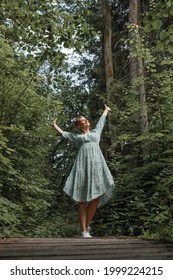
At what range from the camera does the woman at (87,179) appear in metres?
5.40

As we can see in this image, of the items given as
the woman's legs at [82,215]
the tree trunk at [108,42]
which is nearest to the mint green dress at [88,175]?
the woman's legs at [82,215]

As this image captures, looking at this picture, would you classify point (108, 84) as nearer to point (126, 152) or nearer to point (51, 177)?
point (126, 152)

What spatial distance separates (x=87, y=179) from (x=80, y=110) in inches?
392

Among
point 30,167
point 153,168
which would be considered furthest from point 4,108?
point 153,168

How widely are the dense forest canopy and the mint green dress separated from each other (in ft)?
2.72

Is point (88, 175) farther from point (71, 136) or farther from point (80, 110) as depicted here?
point (80, 110)

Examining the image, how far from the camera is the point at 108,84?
13.4m

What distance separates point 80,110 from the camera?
50.2ft

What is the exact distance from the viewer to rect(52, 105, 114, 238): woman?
17.7ft

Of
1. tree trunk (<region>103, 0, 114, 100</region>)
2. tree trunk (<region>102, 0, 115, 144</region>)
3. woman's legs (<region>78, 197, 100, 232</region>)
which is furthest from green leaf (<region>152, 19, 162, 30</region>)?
tree trunk (<region>103, 0, 114, 100</region>)

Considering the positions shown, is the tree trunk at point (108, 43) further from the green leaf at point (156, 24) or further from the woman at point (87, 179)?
the green leaf at point (156, 24)

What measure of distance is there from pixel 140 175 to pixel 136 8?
204 inches

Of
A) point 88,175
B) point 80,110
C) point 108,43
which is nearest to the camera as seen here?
point 88,175

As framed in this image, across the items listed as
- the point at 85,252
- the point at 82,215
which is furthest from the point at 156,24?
the point at 82,215
